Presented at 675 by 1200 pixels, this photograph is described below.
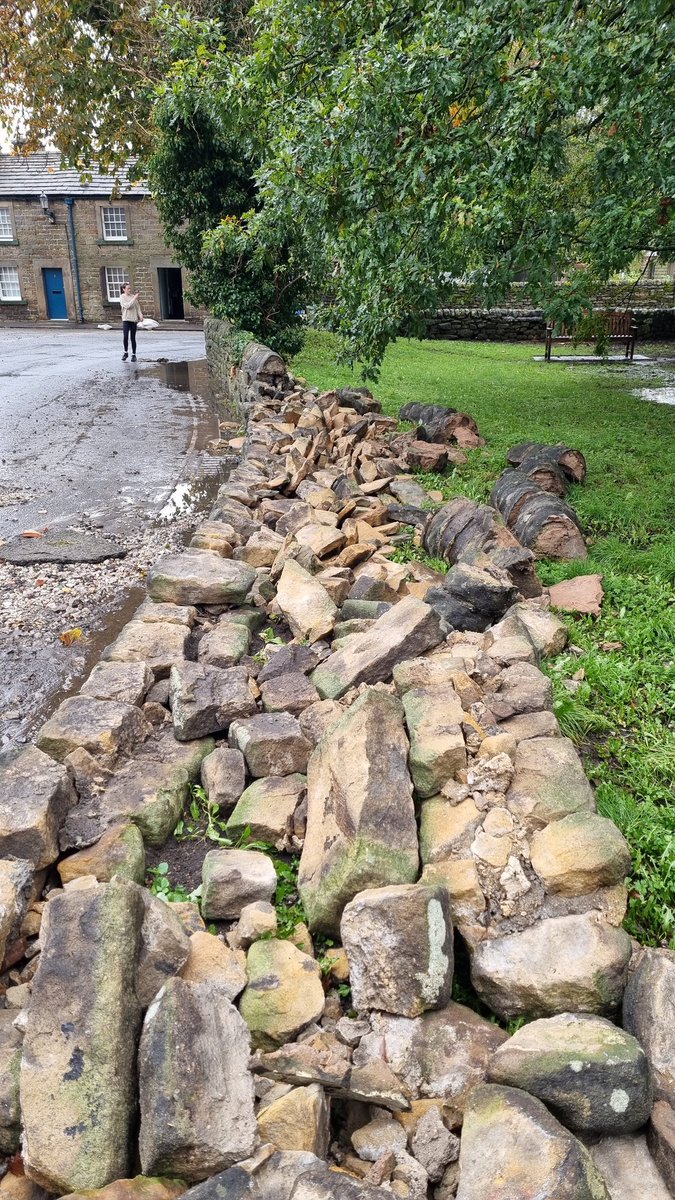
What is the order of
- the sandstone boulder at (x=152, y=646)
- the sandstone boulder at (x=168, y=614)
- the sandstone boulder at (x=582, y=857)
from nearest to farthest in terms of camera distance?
the sandstone boulder at (x=582, y=857)
the sandstone boulder at (x=152, y=646)
the sandstone boulder at (x=168, y=614)

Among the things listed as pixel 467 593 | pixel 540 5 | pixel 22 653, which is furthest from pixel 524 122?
pixel 22 653

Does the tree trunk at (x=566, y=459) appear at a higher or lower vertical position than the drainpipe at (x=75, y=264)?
lower

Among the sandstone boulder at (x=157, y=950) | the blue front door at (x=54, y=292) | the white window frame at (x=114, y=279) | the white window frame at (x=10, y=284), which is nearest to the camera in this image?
the sandstone boulder at (x=157, y=950)

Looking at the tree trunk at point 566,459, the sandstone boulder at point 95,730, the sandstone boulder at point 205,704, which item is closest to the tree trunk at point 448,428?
the tree trunk at point 566,459

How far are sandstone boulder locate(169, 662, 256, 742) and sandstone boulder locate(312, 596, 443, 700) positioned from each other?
0.38m

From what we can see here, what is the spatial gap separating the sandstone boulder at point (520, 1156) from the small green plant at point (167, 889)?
1.31m

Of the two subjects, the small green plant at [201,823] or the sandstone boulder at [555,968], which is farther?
the small green plant at [201,823]

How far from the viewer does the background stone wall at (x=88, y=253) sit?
1319 inches

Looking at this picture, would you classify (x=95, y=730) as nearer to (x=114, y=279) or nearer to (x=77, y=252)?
(x=114, y=279)

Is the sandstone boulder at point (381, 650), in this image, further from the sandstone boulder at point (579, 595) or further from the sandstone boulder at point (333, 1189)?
the sandstone boulder at point (333, 1189)

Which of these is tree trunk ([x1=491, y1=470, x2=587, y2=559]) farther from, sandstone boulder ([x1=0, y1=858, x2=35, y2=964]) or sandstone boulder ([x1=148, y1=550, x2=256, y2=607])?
sandstone boulder ([x1=0, y1=858, x2=35, y2=964])

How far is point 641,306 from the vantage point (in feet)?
79.5

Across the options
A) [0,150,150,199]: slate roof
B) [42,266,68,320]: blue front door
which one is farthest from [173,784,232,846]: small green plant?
[42,266,68,320]: blue front door

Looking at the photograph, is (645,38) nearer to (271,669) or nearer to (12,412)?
(271,669)
